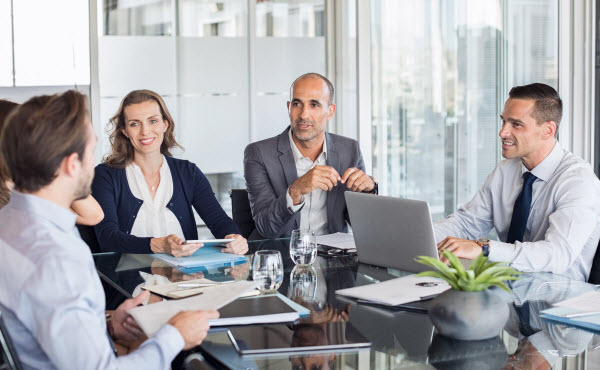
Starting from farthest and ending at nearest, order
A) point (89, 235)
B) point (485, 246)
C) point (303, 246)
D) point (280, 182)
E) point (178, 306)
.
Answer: point (280, 182) → point (89, 235) → point (485, 246) → point (303, 246) → point (178, 306)

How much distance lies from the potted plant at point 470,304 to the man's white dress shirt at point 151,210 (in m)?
1.73

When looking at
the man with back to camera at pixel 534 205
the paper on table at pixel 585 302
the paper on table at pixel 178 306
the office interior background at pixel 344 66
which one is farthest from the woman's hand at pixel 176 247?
the office interior background at pixel 344 66

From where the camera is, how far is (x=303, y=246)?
91.5 inches

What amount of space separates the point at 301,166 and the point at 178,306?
1821 millimetres

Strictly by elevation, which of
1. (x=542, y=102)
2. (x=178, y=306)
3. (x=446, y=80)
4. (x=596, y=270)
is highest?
(x=446, y=80)

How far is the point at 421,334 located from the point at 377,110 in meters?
3.82

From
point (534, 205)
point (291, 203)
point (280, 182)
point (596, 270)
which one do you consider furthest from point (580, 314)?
point (280, 182)

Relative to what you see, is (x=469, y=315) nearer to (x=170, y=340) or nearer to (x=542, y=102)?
(x=170, y=340)

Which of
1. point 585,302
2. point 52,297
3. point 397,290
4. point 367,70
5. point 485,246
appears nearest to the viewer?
point 52,297

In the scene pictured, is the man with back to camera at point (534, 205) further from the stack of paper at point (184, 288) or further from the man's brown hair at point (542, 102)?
the stack of paper at point (184, 288)

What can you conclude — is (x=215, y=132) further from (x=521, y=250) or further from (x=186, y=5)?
(x=521, y=250)

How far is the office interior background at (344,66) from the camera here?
492 cm

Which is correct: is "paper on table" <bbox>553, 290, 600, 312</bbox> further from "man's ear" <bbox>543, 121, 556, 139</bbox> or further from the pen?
"man's ear" <bbox>543, 121, 556, 139</bbox>

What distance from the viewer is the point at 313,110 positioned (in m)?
3.50
